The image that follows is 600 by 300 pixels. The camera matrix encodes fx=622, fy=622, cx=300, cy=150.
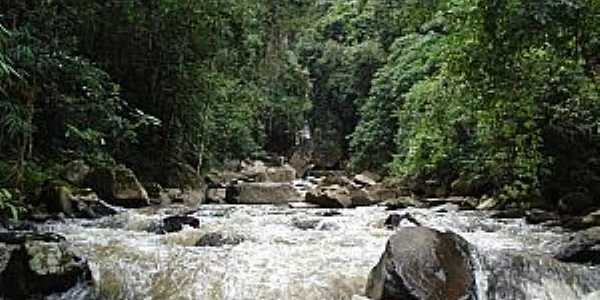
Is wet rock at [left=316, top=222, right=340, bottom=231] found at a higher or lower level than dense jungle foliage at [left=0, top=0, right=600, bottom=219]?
lower

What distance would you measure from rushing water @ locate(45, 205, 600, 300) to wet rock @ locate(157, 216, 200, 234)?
0.61 feet

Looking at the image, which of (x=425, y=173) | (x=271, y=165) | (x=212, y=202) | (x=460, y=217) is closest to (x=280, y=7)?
(x=271, y=165)

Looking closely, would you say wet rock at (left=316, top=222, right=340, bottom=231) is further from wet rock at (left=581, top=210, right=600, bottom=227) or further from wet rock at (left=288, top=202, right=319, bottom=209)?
wet rock at (left=288, top=202, right=319, bottom=209)

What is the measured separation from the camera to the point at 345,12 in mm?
28891

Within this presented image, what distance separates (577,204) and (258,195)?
Answer: 695cm

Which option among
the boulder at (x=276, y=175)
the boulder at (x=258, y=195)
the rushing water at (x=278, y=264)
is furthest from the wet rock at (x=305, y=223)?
the boulder at (x=276, y=175)

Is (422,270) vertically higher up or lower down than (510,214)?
lower down

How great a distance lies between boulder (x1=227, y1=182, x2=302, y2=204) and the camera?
14.0 m

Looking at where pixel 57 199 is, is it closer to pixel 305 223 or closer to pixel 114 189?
pixel 114 189

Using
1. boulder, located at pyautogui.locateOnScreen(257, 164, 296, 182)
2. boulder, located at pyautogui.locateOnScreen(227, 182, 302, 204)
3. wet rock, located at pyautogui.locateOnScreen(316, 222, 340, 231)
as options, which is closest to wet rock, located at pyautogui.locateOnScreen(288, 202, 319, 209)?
boulder, located at pyautogui.locateOnScreen(227, 182, 302, 204)

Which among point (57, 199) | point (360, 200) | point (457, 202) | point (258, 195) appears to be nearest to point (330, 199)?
point (360, 200)

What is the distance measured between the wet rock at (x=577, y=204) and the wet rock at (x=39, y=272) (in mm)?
7358

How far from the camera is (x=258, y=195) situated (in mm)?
14211

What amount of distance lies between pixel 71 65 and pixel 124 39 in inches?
265
